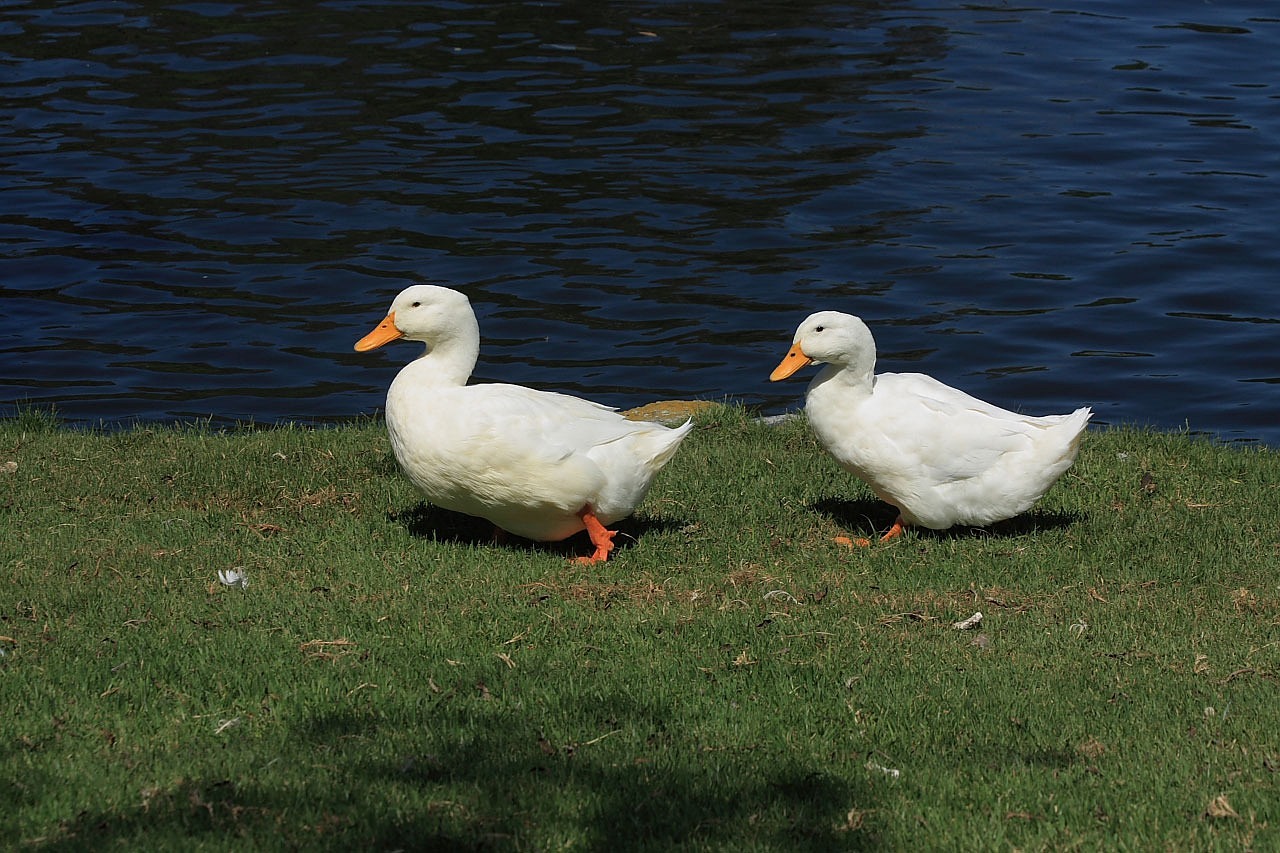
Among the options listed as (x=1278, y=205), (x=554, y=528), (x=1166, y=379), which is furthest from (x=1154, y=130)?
(x=554, y=528)

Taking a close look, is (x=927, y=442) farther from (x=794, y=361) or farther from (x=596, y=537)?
(x=596, y=537)

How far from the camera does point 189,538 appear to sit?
24.8ft

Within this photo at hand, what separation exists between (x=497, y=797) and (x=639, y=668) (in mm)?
1222

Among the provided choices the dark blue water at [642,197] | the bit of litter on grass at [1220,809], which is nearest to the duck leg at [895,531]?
the bit of litter on grass at [1220,809]

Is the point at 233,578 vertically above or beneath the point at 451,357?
beneath

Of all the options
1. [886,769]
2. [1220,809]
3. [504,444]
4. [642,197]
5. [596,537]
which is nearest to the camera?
[1220,809]

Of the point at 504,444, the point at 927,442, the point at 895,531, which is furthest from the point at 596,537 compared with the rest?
the point at 927,442

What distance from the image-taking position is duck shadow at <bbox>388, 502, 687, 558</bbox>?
784 cm

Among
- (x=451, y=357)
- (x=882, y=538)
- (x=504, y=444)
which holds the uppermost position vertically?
(x=451, y=357)

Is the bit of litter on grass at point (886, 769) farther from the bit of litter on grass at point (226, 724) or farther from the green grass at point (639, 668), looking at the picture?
the bit of litter on grass at point (226, 724)

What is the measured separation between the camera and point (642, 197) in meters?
17.4

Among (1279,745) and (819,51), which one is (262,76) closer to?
(819,51)

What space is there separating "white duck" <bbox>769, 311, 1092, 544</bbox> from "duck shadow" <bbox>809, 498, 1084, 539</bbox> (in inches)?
9.4

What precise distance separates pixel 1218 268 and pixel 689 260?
5658mm
